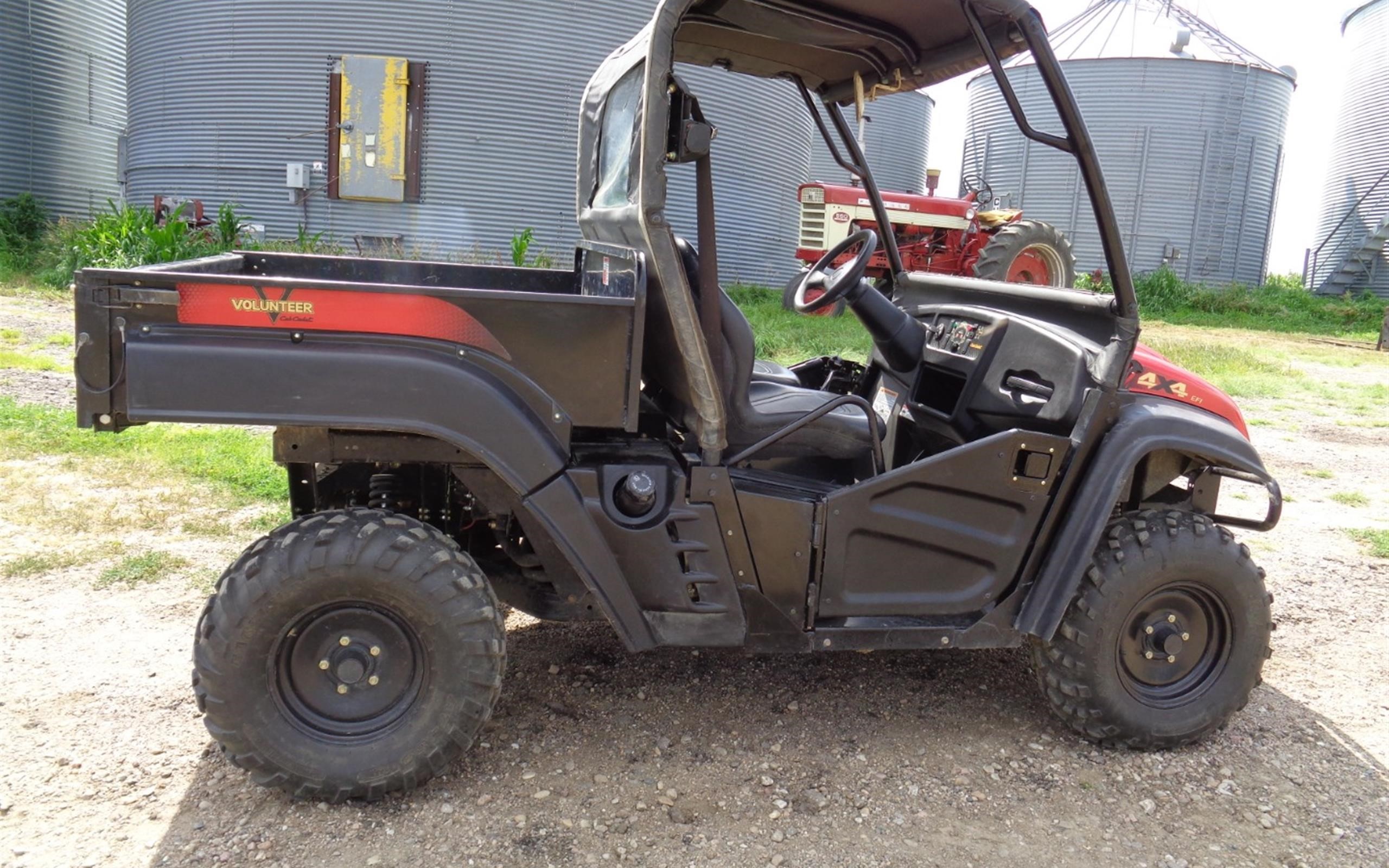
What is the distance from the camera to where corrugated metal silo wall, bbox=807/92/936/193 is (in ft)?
65.3

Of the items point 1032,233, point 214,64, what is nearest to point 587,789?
point 1032,233

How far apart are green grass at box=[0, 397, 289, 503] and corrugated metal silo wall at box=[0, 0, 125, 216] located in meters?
12.8

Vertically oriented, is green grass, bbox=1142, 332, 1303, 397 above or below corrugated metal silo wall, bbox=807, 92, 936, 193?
below

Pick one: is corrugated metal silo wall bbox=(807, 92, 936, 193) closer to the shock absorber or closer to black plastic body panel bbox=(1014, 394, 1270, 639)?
black plastic body panel bbox=(1014, 394, 1270, 639)

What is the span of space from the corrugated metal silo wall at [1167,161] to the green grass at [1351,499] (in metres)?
14.3

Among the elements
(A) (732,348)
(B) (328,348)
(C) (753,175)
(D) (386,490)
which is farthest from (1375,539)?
(C) (753,175)

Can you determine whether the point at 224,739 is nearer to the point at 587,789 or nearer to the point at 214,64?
the point at 587,789

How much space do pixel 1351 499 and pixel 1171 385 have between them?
4121 mm

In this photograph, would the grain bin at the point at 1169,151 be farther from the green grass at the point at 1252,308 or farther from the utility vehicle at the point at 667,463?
the utility vehicle at the point at 667,463

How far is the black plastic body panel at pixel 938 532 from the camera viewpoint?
10.6ft

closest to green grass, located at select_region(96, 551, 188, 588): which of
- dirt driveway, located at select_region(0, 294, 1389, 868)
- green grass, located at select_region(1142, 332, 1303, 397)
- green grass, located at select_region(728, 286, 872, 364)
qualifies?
dirt driveway, located at select_region(0, 294, 1389, 868)

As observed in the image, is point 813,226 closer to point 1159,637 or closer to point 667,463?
point 1159,637

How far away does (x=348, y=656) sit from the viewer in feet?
9.37

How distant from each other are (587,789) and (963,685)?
155cm
